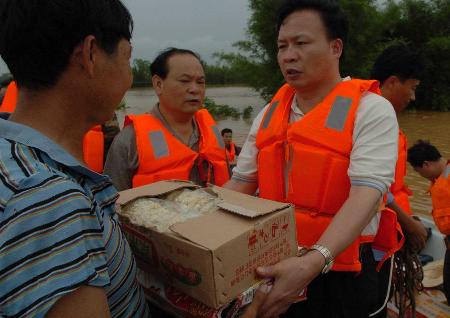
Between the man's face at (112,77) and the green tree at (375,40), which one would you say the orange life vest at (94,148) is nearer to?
the man's face at (112,77)

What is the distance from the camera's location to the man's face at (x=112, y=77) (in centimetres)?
93

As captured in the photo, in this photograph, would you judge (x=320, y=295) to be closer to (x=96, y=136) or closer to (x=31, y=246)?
(x=31, y=246)

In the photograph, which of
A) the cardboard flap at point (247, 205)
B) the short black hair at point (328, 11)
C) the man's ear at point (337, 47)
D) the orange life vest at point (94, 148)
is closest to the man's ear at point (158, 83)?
the orange life vest at point (94, 148)

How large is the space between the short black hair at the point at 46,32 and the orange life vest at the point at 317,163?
105 centimetres

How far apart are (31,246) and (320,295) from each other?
1392 millimetres

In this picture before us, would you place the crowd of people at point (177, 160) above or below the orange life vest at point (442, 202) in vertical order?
above

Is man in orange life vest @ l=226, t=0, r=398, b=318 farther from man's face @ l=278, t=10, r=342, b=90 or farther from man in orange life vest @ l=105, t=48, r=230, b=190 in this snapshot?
man in orange life vest @ l=105, t=48, r=230, b=190

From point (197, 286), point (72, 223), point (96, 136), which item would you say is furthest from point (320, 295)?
→ point (96, 136)

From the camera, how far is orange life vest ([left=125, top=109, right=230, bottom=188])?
249 centimetres

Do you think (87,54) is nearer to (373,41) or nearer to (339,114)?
(339,114)

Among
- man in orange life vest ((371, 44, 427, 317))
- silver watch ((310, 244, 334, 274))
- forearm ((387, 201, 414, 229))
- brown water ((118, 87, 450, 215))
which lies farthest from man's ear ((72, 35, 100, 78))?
brown water ((118, 87, 450, 215))

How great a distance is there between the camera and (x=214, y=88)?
48.2m

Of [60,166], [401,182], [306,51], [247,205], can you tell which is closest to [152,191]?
[247,205]

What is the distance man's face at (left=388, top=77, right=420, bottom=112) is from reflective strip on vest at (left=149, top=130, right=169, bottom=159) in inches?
73.2
